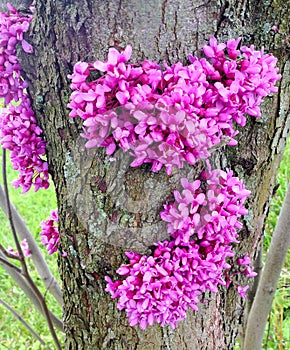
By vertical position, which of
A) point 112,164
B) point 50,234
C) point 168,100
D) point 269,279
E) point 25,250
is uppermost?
point 168,100

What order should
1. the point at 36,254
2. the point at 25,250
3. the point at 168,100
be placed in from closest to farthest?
the point at 168,100
the point at 36,254
the point at 25,250

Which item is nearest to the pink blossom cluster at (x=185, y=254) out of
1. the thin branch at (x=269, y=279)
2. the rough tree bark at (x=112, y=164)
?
the rough tree bark at (x=112, y=164)

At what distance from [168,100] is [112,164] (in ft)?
0.60

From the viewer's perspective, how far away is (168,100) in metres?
0.63

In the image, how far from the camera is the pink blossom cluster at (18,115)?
0.74 metres

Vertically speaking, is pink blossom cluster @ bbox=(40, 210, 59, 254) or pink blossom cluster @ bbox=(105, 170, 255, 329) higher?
pink blossom cluster @ bbox=(105, 170, 255, 329)

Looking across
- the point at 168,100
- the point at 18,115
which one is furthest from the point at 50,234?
the point at 168,100

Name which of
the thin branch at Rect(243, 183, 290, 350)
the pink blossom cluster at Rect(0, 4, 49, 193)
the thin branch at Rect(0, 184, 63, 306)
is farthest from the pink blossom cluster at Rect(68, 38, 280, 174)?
the thin branch at Rect(0, 184, 63, 306)

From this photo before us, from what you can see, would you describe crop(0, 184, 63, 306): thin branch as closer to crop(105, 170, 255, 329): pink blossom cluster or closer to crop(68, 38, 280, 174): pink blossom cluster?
crop(105, 170, 255, 329): pink blossom cluster

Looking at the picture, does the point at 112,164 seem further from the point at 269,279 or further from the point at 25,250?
the point at 25,250

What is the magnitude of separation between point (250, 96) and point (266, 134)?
183 mm

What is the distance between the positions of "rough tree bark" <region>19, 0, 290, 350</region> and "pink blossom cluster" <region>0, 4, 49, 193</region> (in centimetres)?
2

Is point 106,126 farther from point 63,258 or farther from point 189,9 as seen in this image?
point 63,258

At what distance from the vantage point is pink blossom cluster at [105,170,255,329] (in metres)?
0.74
